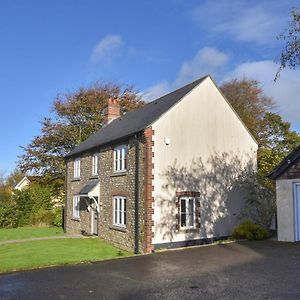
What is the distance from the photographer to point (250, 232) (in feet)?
64.8

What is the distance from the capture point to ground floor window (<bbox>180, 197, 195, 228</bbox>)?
61.2 ft

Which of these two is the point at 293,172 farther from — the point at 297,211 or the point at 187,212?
the point at 187,212

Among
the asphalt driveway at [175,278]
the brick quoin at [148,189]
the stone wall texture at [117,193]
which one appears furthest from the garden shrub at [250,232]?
the stone wall texture at [117,193]

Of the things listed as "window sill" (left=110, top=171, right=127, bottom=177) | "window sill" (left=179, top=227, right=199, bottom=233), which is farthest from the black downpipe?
"window sill" (left=179, top=227, right=199, bottom=233)

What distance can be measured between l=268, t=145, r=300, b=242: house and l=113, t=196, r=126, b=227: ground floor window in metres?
7.15

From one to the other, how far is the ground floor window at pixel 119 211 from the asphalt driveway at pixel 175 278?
11.9ft

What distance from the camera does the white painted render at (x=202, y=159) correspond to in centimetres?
1803

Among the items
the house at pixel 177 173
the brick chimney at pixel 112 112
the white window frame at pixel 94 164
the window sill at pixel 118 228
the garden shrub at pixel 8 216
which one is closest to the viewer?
the house at pixel 177 173

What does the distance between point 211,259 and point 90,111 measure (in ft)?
101

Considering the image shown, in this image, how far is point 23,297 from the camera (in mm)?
10109

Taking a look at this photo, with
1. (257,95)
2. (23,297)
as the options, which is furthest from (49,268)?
(257,95)

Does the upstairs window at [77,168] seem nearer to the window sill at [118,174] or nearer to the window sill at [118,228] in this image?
the window sill at [118,174]

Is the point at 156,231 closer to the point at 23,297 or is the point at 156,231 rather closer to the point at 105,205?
the point at 105,205

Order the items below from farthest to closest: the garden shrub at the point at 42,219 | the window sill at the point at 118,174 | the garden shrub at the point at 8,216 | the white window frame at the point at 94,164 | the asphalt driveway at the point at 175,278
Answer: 1. the garden shrub at the point at 42,219
2. the garden shrub at the point at 8,216
3. the white window frame at the point at 94,164
4. the window sill at the point at 118,174
5. the asphalt driveway at the point at 175,278
